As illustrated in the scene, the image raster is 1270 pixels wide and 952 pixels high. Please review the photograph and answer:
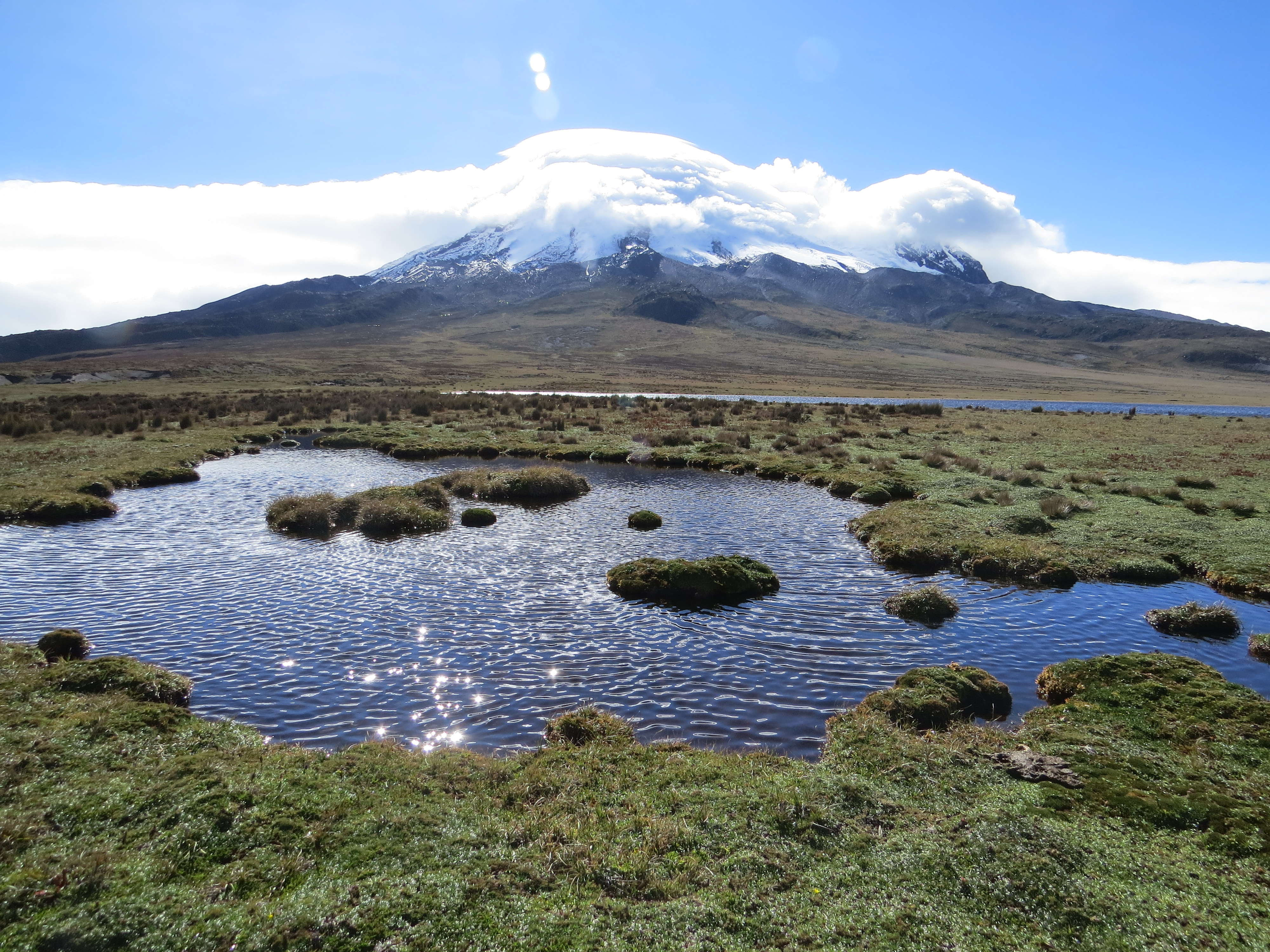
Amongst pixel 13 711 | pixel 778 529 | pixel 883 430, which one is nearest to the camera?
pixel 13 711

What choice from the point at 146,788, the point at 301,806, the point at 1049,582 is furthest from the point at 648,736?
the point at 1049,582

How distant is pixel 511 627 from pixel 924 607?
1341cm

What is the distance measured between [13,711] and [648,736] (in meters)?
12.5

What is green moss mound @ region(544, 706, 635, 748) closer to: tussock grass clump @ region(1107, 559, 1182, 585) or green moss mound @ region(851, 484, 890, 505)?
tussock grass clump @ region(1107, 559, 1182, 585)

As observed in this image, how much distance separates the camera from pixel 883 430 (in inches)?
2763

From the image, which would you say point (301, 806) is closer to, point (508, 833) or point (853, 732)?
point (508, 833)

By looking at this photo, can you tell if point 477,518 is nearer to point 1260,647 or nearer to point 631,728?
point 631,728

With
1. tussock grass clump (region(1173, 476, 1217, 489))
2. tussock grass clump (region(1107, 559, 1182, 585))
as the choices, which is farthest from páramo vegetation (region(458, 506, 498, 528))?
tussock grass clump (region(1173, 476, 1217, 489))

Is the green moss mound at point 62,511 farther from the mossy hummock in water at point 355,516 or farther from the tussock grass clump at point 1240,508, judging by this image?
the tussock grass clump at point 1240,508

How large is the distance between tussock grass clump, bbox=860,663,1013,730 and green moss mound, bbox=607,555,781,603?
7354 mm

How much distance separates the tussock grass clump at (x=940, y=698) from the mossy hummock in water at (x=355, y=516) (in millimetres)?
22685

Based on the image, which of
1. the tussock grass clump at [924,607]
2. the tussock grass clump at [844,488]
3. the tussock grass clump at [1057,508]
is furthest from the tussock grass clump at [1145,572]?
the tussock grass clump at [844,488]

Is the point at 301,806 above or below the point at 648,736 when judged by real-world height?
above

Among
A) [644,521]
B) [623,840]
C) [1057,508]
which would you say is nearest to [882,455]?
[1057,508]
